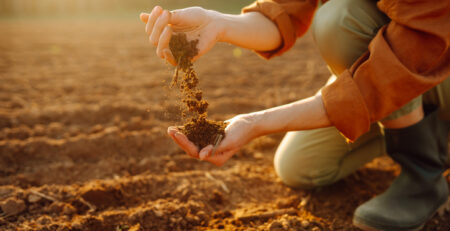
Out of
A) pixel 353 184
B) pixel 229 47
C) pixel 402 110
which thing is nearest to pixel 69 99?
pixel 353 184

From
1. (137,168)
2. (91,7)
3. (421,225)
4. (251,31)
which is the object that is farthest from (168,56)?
(91,7)

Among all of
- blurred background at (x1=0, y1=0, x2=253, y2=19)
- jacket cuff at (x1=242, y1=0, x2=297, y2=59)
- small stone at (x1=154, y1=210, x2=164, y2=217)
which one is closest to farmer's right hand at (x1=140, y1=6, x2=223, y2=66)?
jacket cuff at (x1=242, y1=0, x2=297, y2=59)

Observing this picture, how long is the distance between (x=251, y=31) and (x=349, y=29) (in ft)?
1.39

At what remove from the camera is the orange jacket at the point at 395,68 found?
117cm

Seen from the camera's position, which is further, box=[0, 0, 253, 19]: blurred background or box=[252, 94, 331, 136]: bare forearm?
box=[0, 0, 253, 19]: blurred background

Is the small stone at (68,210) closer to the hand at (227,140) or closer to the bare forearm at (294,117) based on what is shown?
the hand at (227,140)

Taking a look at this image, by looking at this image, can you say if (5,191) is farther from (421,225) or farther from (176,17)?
(421,225)

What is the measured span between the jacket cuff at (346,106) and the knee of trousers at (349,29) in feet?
0.74

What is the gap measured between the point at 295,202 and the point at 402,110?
2.29 feet

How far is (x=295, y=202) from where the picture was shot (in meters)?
1.81

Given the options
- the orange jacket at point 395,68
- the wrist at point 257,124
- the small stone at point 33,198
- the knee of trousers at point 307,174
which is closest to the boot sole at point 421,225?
the knee of trousers at point 307,174

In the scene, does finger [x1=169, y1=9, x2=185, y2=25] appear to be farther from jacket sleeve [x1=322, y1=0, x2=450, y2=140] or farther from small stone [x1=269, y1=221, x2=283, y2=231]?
small stone [x1=269, y1=221, x2=283, y2=231]

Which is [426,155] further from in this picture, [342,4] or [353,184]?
[342,4]

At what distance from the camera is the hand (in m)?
1.25
